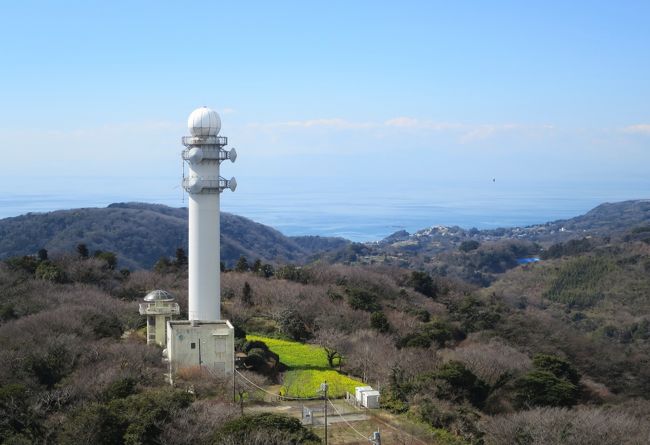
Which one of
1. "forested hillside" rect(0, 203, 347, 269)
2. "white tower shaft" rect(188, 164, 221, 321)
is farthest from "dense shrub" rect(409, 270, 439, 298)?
"forested hillside" rect(0, 203, 347, 269)

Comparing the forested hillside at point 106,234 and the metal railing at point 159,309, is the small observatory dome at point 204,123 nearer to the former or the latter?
the metal railing at point 159,309

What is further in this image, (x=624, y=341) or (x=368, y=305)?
(x=624, y=341)

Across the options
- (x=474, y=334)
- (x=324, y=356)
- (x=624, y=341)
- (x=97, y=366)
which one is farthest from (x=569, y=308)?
(x=97, y=366)

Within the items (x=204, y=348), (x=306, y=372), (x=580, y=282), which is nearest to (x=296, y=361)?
(x=306, y=372)

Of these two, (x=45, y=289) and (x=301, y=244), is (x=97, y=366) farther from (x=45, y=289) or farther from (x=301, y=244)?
(x=301, y=244)

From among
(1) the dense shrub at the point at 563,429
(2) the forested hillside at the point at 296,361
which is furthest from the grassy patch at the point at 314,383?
(1) the dense shrub at the point at 563,429

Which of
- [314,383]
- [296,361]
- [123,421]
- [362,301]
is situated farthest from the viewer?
[362,301]

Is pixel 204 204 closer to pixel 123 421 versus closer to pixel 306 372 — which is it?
pixel 306 372
